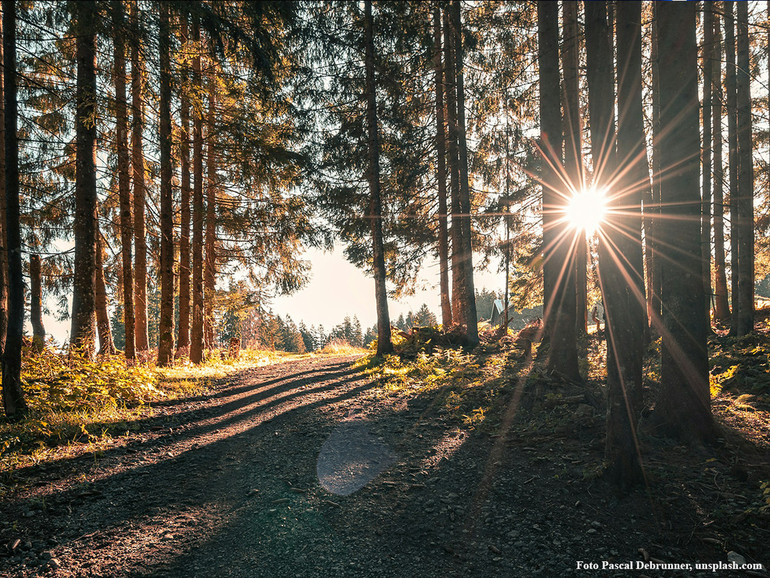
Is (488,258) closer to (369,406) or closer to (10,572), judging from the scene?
Answer: (369,406)

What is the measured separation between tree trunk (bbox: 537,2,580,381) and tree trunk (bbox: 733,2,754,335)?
6740 mm

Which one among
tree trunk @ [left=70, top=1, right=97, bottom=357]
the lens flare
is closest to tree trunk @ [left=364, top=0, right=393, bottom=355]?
the lens flare

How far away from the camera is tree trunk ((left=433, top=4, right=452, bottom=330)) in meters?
14.3

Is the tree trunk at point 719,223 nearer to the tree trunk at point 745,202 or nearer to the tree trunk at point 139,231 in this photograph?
the tree trunk at point 745,202

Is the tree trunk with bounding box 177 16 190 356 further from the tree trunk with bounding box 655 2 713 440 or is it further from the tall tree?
the tall tree

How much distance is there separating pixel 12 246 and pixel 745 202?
1760 centimetres

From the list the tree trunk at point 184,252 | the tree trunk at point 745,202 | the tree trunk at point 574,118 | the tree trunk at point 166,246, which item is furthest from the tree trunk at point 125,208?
the tree trunk at point 745,202

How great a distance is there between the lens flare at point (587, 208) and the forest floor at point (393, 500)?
2.93 m

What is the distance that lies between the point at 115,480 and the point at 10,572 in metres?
1.55

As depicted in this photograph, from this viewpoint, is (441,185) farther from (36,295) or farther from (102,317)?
(36,295)

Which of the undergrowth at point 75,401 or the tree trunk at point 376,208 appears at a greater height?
the tree trunk at point 376,208

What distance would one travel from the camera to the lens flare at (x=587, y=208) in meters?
4.52

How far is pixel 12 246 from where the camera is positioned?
5.65 metres

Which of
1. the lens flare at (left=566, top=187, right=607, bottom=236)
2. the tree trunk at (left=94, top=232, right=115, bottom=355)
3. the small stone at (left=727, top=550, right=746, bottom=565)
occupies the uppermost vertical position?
the lens flare at (left=566, top=187, right=607, bottom=236)
